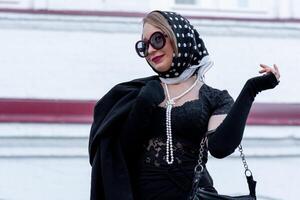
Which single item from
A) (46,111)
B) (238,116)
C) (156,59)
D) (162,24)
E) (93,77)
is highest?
(162,24)

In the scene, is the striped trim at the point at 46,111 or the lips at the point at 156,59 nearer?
the lips at the point at 156,59

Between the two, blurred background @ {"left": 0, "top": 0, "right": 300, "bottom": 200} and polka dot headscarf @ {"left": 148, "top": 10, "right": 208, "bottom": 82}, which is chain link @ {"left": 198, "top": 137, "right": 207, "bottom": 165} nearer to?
polka dot headscarf @ {"left": 148, "top": 10, "right": 208, "bottom": 82}

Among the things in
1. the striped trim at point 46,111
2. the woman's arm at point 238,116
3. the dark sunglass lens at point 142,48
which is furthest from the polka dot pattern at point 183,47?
the striped trim at point 46,111

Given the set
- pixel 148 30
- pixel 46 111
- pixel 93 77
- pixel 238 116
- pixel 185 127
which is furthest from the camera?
pixel 93 77

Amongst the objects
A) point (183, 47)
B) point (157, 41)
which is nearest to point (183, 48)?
point (183, 47)

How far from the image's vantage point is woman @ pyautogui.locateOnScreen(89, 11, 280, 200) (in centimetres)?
254

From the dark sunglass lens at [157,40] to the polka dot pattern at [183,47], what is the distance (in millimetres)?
56

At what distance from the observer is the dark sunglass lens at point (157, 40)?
2.60 metres

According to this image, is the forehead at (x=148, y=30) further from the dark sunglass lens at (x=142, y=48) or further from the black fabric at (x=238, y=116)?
the black fabric at (x=238, y=116)

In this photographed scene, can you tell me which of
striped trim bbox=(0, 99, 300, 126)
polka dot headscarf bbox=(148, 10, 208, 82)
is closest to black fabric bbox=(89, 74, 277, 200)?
polka dot headscarf bbox=(148, 10, 208, 82)

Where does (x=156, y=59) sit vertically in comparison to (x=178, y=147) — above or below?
above

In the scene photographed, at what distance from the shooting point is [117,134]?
8.85 ft

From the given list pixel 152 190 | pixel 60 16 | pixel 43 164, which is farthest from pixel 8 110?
pixel 152 190

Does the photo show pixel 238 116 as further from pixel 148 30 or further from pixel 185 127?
pixel 148 30
